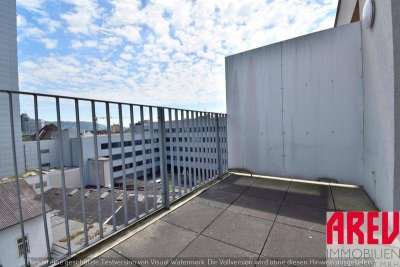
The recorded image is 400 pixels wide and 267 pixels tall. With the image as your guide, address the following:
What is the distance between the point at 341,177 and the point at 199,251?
2.87m

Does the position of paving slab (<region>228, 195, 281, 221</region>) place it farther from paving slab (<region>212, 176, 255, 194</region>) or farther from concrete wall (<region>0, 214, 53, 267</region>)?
concrete wall (<region>0, 214, 53, 267</region>)

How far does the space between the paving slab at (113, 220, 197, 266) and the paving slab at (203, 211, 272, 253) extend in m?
0.27

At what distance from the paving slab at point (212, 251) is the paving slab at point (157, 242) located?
0.07 meters

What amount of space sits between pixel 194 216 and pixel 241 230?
1.99 ft

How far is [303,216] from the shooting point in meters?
2.22

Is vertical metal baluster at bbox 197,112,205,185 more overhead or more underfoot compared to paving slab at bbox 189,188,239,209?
more overhead

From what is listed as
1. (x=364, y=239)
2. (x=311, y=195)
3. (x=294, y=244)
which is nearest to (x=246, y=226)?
(x=294, y=244)

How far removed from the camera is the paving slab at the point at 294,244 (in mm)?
1594

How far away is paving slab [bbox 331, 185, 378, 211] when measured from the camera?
7.79 feet

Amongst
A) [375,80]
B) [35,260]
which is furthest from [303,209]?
[35,260]

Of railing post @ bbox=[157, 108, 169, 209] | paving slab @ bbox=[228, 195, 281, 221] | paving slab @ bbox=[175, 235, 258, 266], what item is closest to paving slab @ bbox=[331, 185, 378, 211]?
paving slab @ bbox=[228, 195, 281, 221]

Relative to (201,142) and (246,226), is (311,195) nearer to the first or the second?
(246,226)

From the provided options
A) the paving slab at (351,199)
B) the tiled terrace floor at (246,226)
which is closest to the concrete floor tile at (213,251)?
the tiled terrace floor at (246,226)

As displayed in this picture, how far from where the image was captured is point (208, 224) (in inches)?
83.7
